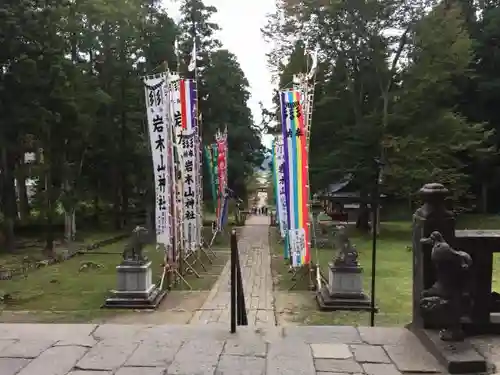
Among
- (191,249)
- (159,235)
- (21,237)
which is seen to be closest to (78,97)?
(21,237)

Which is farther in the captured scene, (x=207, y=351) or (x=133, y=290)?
(x=133, y=290)

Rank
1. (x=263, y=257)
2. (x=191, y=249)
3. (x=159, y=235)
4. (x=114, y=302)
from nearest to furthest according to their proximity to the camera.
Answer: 1. (x=114, y=302)
2. (x=159, y=235)
3. (x=191, y=249)
4. (x=263, y=257)

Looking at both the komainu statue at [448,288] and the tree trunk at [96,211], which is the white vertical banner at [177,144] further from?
the tree trunk at [96,211]

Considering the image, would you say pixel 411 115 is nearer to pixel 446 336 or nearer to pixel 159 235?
pixel 159 235

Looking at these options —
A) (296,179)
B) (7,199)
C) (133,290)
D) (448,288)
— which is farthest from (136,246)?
(7,199)

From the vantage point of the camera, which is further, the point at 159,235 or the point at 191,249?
the point at 191,249

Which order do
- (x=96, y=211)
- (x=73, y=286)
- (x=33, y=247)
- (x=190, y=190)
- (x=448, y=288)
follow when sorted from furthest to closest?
(x=96, y=211), (x=33, y=247), (x=190, y=190), (x=73, y=286), (x=448, y=288)

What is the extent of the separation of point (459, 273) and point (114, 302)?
283 inches

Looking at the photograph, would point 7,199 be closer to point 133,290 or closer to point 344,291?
point 133,290

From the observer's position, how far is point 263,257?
1695 centimetres

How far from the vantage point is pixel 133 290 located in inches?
375

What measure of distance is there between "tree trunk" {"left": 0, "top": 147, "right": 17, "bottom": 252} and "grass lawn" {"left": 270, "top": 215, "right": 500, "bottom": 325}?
9146 millimetres

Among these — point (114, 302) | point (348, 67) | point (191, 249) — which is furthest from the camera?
point (348, 67)

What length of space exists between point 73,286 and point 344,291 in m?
5.97
